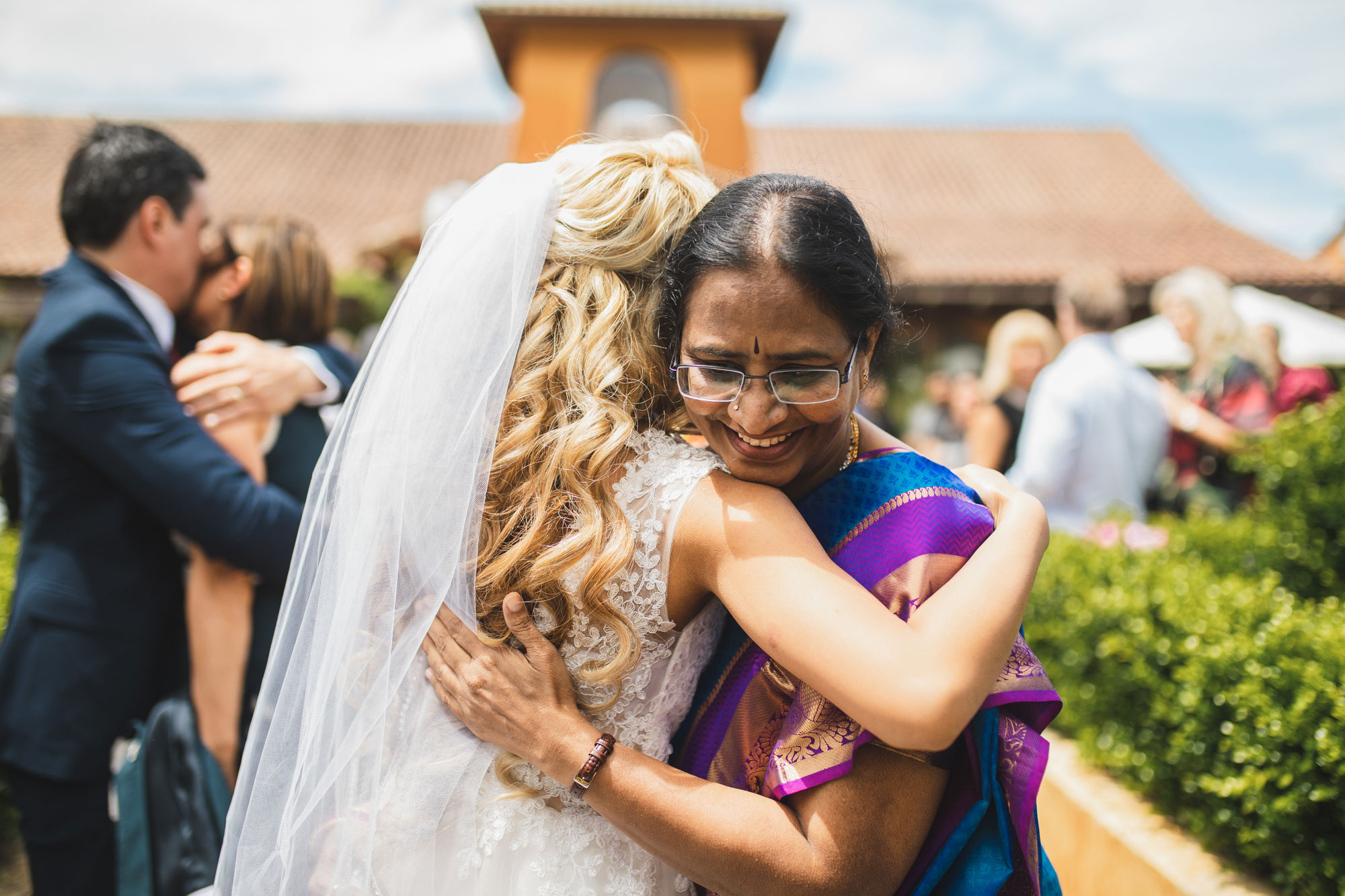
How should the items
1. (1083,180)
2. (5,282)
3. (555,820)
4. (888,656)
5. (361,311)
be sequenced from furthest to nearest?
(1083,180), (5,282), (361,311), (555,820), (888,656)

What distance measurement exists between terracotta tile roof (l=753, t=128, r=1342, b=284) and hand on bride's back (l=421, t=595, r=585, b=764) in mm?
13255

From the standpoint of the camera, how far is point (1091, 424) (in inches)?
178

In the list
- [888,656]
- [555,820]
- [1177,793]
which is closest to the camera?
[888,656]

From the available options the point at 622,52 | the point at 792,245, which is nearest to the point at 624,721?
the point at 792,245

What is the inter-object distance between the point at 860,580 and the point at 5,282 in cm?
1849

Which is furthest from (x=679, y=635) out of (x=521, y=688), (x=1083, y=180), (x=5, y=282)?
(x=1083, y=180)

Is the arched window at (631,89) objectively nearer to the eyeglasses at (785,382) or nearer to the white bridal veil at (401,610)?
the white bridal veil at (401,610)

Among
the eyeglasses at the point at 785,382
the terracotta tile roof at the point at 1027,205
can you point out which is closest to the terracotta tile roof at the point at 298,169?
the terracotta tile roof at the point at 1027,205

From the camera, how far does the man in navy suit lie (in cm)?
232

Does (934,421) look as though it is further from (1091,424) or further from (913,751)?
(913,751)

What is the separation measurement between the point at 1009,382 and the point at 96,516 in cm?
485

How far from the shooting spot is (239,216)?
3.07 m

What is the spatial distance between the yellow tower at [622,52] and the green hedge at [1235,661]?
874 cm

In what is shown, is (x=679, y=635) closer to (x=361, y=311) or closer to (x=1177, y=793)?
(x=1177, y=793)
